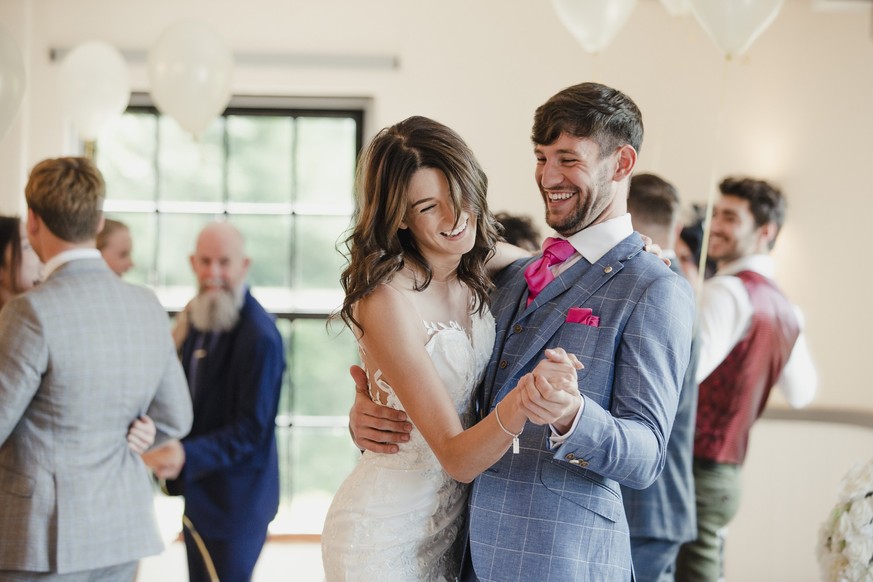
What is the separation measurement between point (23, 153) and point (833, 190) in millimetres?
4533

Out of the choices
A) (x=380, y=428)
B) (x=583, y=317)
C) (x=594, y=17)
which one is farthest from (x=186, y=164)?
(x=583, y=317)

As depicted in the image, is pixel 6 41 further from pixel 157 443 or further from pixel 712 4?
pixel 712 4

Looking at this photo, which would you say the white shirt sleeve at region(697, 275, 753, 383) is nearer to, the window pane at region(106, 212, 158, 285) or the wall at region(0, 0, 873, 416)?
the wall at region(0, 0, 873, 416)

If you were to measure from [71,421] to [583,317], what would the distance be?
146cm

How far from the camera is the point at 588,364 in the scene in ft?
5.88

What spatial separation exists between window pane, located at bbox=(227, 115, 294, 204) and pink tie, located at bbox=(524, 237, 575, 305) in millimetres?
4304

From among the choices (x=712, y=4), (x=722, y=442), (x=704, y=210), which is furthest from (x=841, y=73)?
(x=722, y=442)

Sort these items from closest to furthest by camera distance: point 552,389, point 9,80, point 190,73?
1. point 552,389
2. point 9,80
3. point 190,73

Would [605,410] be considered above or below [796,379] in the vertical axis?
above

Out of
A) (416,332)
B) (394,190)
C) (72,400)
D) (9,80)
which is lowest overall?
(72,400)

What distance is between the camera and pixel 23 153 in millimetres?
5617

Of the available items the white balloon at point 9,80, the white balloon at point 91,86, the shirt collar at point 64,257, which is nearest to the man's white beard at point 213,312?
the white balloon at point 9,80

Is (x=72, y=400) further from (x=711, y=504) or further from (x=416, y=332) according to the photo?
(x=711, y=504)

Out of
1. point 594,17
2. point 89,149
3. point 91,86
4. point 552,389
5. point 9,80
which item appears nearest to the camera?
point 552,389
